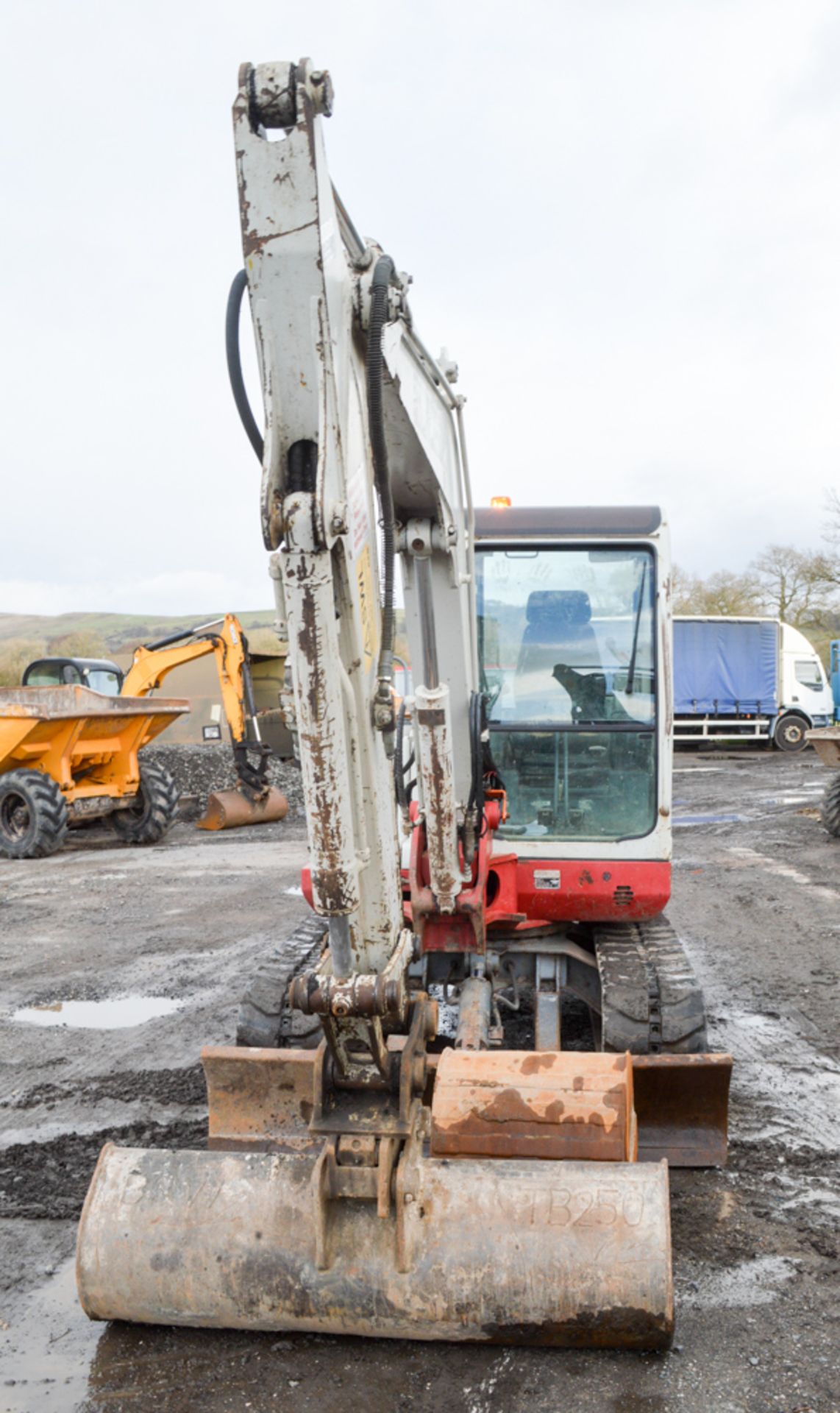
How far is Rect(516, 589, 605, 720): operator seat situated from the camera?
489 cm

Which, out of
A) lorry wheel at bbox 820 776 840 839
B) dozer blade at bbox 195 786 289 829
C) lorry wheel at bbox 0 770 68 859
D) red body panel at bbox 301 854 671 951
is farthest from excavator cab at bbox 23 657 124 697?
red body panel at bbox 301 854 671 951

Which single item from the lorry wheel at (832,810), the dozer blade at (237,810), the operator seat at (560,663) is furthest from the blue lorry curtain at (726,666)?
the operator seat at (560,663)

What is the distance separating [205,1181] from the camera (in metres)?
2.94

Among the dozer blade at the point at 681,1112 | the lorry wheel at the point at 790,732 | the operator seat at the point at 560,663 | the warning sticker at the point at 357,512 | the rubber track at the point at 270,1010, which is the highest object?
the warning sticker at the point at 357,512

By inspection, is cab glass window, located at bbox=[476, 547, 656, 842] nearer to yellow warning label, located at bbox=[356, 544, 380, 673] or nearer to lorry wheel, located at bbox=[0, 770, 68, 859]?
yellow warning label, located at bbox=[356, 544, 380, 673]

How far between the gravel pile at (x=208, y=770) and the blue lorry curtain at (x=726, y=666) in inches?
401

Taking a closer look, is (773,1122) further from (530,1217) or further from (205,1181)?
(205,1181)

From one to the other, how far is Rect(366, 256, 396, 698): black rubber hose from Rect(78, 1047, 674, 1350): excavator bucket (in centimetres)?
121

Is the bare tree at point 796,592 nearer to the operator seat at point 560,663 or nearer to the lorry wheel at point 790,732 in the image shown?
the lorry wheel at point 790,732

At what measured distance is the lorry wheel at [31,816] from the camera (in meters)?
11.6

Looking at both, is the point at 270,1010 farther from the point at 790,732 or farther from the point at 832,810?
the point at 790,732

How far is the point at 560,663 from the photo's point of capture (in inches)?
193

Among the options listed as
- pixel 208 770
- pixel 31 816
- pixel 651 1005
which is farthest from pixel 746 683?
pixel 651 1005

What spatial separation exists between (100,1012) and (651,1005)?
3.25 metres
